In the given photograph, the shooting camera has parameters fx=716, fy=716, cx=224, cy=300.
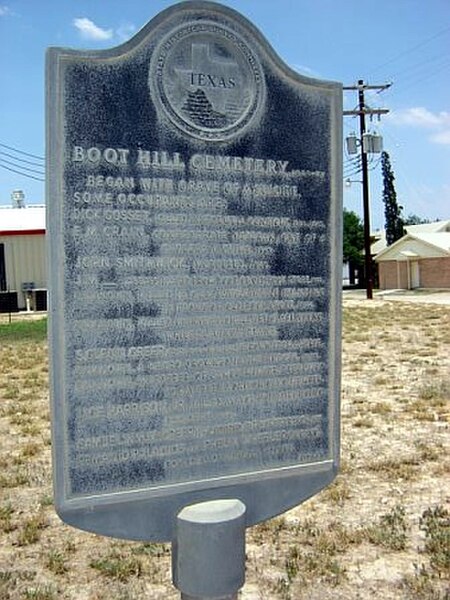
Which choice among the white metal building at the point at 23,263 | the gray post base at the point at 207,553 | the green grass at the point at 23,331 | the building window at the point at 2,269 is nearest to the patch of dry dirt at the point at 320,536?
the gray post base at the point at 207,553

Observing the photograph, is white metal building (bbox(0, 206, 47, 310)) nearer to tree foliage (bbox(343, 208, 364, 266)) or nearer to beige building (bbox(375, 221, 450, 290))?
beige building (bbox(375, 221, 450, 290))

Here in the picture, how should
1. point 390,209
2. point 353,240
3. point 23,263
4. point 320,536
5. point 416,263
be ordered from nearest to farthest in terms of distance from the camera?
1. point 320,536
2. point 23,263
3. point 416,263
4. point 353,240
5. point 390,209

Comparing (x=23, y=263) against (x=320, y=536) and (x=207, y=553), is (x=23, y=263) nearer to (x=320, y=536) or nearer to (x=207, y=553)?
(x=320, y=536)

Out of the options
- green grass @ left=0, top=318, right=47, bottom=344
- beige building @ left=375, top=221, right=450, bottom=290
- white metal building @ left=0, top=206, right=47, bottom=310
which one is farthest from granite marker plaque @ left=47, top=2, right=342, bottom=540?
beige building @ left=375, top=221, right=450, bottom=290

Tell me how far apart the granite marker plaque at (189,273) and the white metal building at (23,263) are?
25001mm

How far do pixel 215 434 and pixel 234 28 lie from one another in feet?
5.33

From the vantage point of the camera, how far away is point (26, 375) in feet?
33.7

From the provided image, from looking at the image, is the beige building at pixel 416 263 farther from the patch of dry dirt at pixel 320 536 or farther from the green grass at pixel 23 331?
the patch of dry dirt at pixel 320 536

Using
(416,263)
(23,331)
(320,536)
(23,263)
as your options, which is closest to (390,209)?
(416,263)

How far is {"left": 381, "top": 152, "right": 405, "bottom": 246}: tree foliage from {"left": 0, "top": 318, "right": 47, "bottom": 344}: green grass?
139 feet

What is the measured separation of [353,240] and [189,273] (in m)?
50.2

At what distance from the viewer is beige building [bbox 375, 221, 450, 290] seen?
3981cm

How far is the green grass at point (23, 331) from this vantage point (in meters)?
16.0

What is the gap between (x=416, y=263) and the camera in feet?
136
